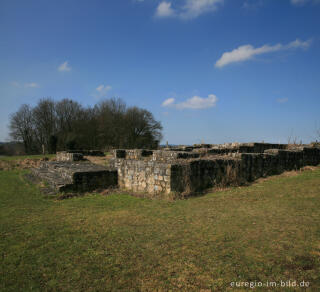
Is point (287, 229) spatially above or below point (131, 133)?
below

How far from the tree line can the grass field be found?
3114cm

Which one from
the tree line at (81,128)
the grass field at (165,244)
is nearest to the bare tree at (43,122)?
the tree line at (81,128)

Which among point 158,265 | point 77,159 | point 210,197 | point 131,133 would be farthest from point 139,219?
point 131,133

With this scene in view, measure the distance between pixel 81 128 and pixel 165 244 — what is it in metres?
38.9

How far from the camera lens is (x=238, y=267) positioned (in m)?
2.97

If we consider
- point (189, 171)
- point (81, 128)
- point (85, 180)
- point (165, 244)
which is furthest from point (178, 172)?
point (81, 128)

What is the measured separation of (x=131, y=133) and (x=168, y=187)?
30166mm

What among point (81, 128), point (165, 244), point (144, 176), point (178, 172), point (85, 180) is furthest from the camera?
point (81, 128)

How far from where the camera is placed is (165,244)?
3766 mm

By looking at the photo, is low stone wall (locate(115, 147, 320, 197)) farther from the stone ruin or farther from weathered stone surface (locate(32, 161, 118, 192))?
weathered stone surface (locate(32, 161, 118, 192))

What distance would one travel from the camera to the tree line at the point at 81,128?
3716 centimetres

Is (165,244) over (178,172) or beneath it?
beneath

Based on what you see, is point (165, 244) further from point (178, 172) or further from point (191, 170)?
point (191, 170)

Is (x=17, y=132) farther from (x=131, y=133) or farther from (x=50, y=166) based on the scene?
(x=50, y=166)
